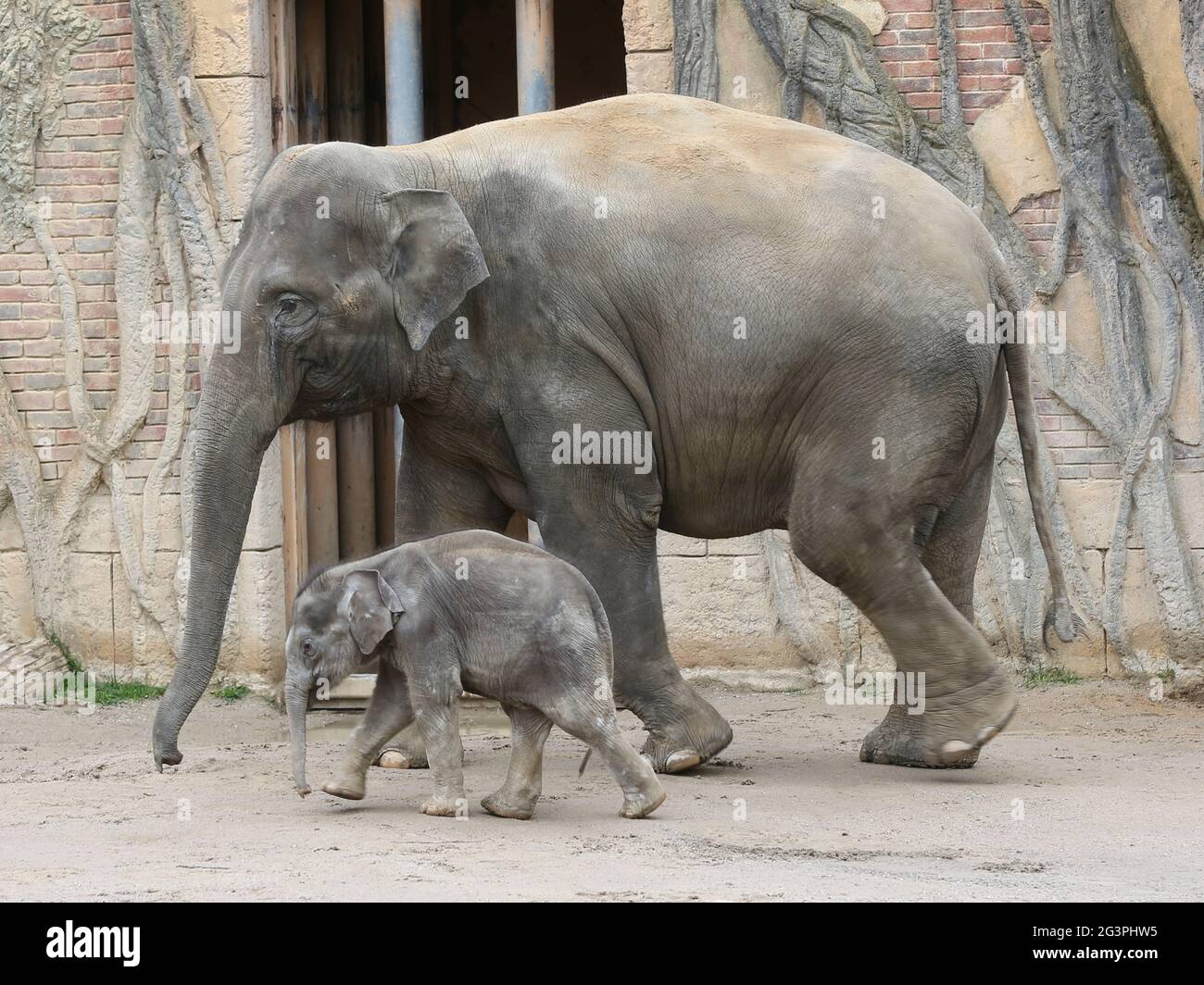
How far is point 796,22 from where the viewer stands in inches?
365

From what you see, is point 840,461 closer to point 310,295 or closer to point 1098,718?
point 310,295

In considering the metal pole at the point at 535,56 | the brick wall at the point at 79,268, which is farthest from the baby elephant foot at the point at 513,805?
the metal pole at the point at 535,56

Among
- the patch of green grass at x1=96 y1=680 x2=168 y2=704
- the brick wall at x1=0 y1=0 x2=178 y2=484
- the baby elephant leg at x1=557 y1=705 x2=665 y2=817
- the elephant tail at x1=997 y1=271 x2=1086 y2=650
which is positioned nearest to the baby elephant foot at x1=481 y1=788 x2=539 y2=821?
the baby elephant leg at x1=557 y1=705 x2=665 y2=817

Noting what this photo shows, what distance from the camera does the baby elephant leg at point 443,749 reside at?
19.0 ft

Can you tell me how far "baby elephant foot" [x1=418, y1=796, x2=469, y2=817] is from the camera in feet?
19.3

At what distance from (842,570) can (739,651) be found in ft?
9.68

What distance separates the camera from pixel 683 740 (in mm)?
6742

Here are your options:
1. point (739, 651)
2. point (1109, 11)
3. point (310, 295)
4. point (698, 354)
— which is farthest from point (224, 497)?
point (1109, 11)

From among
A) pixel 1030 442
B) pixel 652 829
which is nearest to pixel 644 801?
pixel 652 829

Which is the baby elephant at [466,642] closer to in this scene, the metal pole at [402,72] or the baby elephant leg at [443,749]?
the baby elephant leg at [443,749]

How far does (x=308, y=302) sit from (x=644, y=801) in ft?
6.47

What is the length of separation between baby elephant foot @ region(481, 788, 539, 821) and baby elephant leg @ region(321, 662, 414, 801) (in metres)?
0.38

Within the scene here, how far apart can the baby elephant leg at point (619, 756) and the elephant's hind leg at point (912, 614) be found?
113cm

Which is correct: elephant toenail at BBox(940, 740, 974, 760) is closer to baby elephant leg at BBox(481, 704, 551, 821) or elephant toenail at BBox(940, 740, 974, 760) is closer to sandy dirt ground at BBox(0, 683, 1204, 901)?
sandy dirt ground at BBox(0, 683, 1204, 901)
